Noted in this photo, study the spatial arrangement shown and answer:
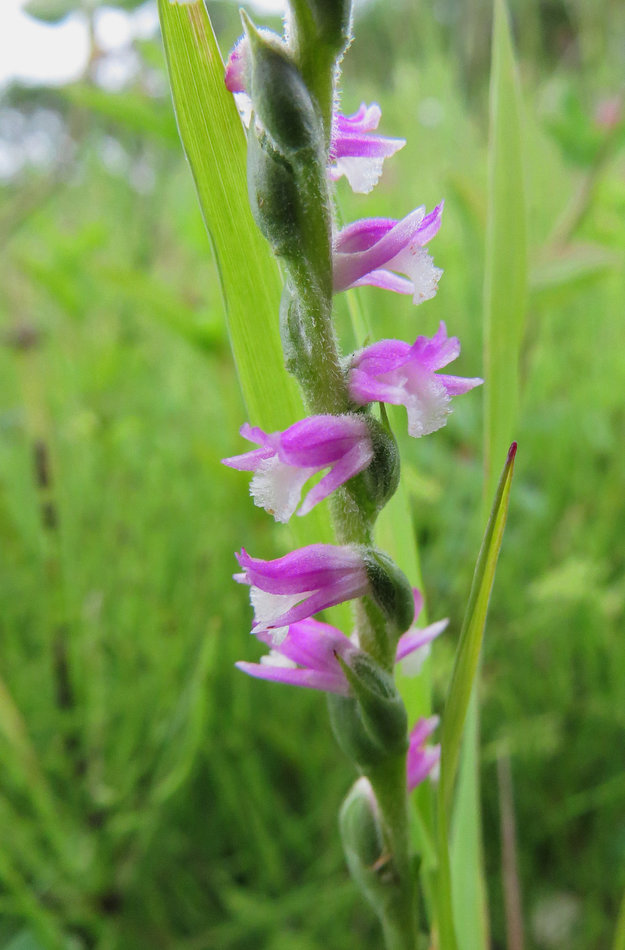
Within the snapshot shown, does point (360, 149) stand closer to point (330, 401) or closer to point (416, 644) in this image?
point (330, 401)

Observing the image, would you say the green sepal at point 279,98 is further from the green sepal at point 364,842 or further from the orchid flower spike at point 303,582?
the green sepal at point 364,842

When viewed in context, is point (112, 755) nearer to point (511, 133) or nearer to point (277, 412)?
point (277, 412)

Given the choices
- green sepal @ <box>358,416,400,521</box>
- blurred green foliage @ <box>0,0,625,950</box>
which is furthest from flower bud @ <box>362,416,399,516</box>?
blurred green foliage @ <box>0,0,625,950</box>

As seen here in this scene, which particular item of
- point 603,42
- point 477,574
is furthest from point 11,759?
point 603,42

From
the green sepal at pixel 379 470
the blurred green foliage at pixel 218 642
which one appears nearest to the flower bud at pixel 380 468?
the green sepal at pixel 379 470

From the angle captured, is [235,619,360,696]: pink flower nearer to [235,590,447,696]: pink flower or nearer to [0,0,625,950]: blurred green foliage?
[235,590,447,696]: pink flower

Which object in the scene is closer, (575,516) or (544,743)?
(544,743)
